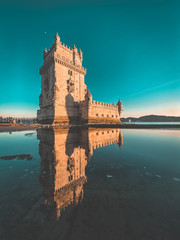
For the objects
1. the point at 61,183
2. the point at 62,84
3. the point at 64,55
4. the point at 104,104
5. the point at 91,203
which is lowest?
the point at 61,183

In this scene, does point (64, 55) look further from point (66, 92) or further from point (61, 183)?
point (61, 183)

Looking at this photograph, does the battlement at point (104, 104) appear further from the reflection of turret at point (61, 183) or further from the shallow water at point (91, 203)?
the shallow water at point (91, 203)

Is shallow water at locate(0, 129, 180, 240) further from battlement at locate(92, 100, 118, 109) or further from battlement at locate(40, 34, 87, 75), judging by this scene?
battlement at locate(40, 34, 87, 75)

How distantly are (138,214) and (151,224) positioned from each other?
0.22 m

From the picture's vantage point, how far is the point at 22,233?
5.06 feet

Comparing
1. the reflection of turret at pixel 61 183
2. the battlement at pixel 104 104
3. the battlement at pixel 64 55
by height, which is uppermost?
the battlement at pixel 64 55

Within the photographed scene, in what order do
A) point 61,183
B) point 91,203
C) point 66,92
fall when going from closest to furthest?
point 91,203 < point 61,183 < point 66,92

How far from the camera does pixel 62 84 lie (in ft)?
88.3

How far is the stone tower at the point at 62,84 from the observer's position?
83.5 ft

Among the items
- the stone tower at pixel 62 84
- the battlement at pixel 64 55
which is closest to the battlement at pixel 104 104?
the stone tower at pixel 62 84

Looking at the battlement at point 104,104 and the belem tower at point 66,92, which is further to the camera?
the battlement at point 104,104

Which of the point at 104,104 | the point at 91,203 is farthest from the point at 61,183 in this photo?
the point at 104,104

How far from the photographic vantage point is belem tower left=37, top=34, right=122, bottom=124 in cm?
2561

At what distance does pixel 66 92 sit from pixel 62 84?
7.62ft
